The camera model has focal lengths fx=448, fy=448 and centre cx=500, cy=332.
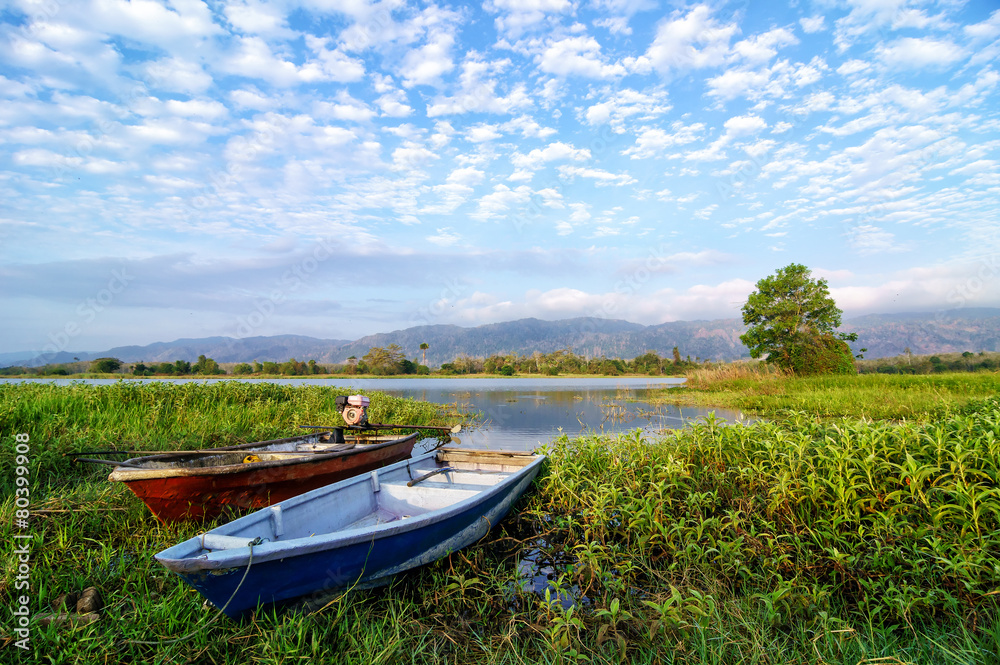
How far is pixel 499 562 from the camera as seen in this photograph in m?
5.29

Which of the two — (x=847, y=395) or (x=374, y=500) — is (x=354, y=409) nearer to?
(x=374, y=500)

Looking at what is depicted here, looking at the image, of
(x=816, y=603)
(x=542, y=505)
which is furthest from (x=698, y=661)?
(x=542, y=505)

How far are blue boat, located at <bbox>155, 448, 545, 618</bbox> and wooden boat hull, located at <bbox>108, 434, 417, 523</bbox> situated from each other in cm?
104

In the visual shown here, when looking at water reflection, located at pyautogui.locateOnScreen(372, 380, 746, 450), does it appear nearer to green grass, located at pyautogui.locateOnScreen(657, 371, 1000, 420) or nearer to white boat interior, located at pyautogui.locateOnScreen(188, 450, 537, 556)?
green grass, located at pyautogui.locateOnScreen(657, 371, 1000, 420)

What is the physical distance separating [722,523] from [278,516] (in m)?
4.56

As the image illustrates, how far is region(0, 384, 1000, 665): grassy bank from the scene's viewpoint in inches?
126

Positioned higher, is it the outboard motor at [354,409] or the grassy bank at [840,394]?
the outboard motor at [354,409]

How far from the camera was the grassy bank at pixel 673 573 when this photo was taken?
10.5 feet

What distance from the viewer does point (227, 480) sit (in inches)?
209

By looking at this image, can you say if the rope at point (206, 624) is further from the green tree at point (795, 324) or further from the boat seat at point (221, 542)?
the green tree at point (795, 324)

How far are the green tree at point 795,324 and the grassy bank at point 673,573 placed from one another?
1076 inches

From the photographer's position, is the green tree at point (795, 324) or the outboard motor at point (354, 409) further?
the green tree at point (795, 324)

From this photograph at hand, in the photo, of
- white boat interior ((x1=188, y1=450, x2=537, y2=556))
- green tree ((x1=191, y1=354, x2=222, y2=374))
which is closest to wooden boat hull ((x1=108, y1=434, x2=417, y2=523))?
white boat interior ((x1=188, y1=450, x2=537, y2=556))

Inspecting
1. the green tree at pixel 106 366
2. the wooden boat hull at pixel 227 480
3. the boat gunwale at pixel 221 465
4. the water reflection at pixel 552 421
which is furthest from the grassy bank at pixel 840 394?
the green tree at pixel 106 366
